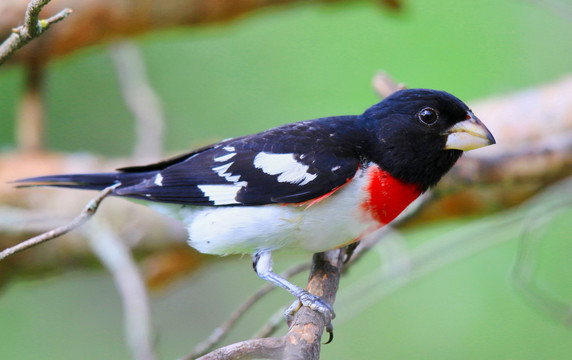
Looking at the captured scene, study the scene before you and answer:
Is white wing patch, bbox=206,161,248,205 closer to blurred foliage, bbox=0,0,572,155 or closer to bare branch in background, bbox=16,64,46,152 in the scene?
bare branch in background, bbox=16,64,46,152

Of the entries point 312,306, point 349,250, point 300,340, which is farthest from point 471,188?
point 300,340

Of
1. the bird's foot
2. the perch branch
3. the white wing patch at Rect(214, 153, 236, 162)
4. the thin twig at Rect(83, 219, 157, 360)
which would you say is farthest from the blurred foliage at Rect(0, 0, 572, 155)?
the bird's foot

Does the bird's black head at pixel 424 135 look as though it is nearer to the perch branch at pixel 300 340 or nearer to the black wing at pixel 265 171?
the black wing at pixel 265 171

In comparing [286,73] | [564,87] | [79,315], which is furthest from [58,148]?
[564,87]

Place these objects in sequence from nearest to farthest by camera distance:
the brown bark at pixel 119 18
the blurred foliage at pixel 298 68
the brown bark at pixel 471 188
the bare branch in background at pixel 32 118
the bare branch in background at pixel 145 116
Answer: the brown bark at pixel 471 188, the brown bark at pixel 119 18, the bare branch in background at pixel 145 116, the bare branch in background at pixel 32 118, the blurred foliage at pixel 298 68

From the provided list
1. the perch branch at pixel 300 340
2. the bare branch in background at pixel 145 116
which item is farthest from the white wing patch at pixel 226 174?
the bare branch in background at pixel 145 116

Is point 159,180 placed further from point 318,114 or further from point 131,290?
point 318,114

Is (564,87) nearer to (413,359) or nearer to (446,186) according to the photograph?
(446,186)

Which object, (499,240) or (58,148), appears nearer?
(499,240)
